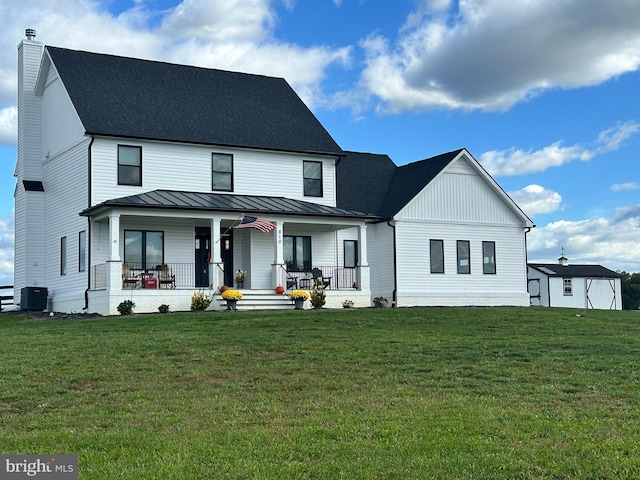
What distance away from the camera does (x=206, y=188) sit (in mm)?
29797

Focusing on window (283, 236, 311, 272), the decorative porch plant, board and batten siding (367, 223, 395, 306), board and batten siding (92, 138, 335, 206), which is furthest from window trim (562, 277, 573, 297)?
the decorative porch plant

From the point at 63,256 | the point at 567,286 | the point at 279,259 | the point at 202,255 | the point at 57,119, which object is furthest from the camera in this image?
the point at 567,286

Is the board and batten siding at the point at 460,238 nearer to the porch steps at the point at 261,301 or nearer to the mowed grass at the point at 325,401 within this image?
the porch steps at the point at 261,301

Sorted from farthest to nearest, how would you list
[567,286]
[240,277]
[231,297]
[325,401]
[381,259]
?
1. [567,286]
2. [381,259]
3. [240,277]
4. [231,297]
5. [325,401]

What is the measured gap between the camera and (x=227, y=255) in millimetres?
30312

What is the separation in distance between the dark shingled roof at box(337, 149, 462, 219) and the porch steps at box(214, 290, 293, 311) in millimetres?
6534

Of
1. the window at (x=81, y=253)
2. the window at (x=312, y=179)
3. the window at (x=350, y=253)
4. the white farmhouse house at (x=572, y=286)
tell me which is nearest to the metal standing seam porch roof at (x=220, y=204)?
the window at (x=312, y=179)

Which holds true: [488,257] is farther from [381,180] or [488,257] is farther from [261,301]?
[261,301]

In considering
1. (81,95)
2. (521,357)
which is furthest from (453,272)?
(521,357)

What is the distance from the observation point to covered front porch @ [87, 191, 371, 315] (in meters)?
26.5

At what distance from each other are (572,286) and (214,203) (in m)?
29.2

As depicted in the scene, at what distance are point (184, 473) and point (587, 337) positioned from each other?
43.0 ft

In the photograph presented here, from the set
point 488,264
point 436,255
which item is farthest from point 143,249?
point 488,264

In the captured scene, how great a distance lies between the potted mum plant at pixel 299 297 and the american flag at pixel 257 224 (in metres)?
2.34
